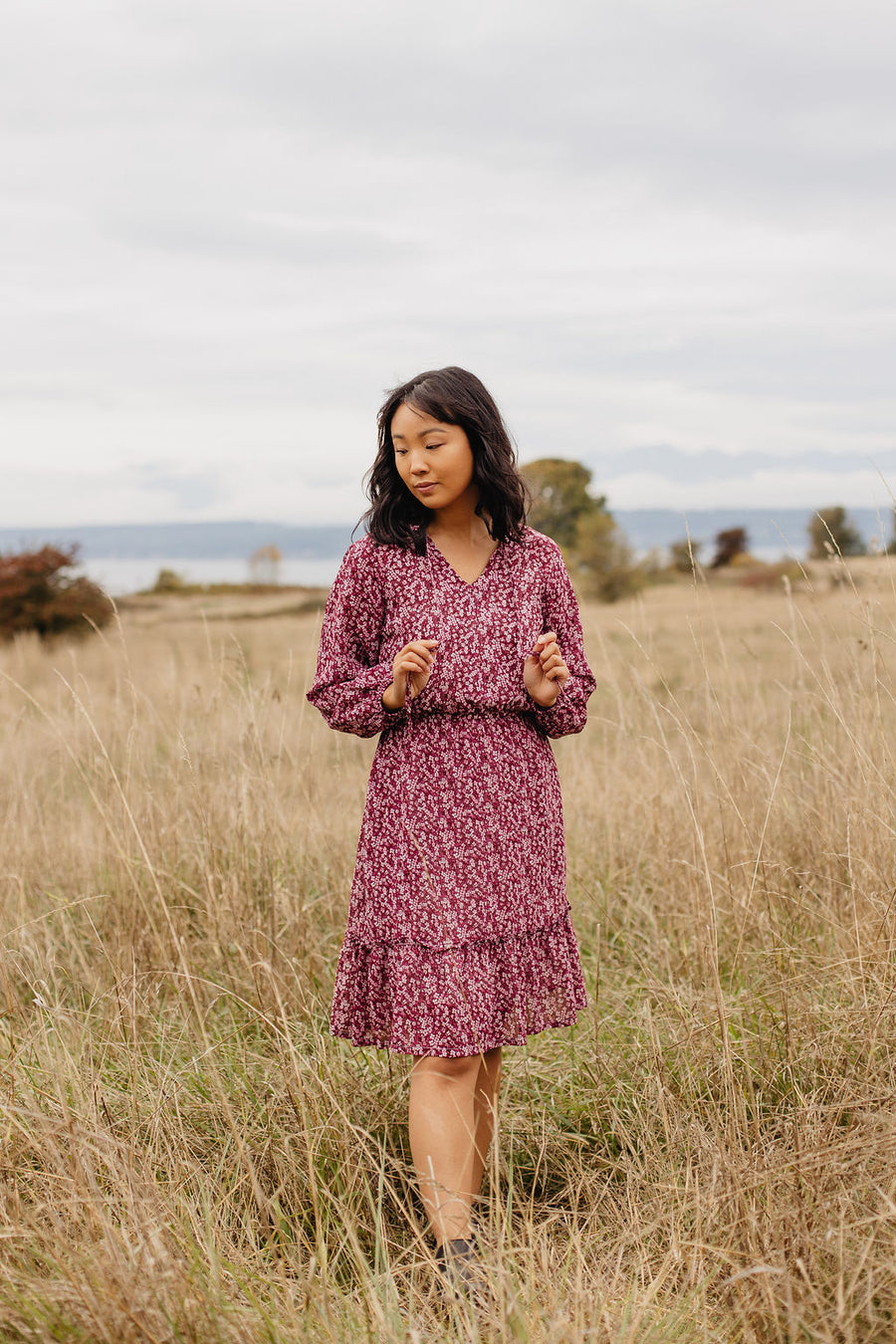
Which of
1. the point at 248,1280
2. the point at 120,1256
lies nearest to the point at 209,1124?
the point at 248,1280

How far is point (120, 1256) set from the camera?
167 centimetres

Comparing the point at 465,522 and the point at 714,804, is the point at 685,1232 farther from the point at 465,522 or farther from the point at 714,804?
the point at 714,804

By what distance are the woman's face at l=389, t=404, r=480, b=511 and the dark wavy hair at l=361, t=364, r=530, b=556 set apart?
2cm

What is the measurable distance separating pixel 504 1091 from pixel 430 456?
154cm

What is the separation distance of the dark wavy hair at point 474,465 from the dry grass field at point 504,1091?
56 centimetres

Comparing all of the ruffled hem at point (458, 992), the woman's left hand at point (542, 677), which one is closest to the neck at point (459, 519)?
the woman's left hand at point (542, 677)

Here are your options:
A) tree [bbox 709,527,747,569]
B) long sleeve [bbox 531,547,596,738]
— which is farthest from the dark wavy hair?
tree [bbox 709,527,747,569]

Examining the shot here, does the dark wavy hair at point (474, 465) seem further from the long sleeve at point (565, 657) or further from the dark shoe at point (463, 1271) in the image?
the dark shoe at point (463, 1271)

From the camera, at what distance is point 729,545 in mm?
52594

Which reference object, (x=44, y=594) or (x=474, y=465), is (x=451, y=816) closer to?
(x=474, y=465)

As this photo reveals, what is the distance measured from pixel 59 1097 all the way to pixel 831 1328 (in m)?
1.39

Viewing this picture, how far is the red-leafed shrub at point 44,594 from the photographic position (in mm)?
15258

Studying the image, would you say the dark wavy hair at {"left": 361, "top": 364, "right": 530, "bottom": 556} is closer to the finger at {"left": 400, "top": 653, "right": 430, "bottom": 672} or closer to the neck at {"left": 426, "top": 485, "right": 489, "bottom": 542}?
the neck at {"left": 426, "top": 485, "right": 489, "bottom": 542}

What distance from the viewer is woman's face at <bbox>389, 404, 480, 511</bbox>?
2314 mm
